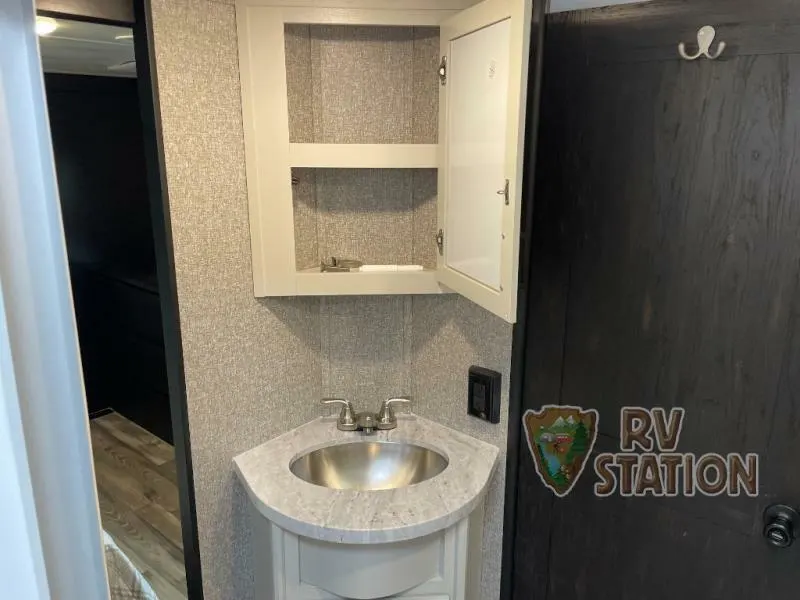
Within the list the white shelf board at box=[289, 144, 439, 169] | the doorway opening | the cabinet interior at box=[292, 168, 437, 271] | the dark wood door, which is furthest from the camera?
the doorway opening

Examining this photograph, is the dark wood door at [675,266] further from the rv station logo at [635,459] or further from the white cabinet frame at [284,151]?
the white cabinet frame at [284,151]

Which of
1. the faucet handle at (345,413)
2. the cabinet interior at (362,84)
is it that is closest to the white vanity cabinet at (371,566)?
the faucet handle at (345,413)

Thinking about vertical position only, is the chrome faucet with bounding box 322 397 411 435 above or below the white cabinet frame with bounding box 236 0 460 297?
below

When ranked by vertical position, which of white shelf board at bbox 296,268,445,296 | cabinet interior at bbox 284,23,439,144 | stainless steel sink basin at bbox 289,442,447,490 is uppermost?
cabinet interior at bbox 284,23,439,144

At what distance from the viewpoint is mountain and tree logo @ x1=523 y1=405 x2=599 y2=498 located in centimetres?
141

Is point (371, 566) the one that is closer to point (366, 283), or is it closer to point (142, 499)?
point (366, 283)

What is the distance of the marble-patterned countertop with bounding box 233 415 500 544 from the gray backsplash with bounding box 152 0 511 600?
0.06 meters

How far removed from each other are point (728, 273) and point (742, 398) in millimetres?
250

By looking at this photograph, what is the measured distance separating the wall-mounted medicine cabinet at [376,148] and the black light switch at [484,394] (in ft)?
0.80

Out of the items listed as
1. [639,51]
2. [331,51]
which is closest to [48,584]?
[639,51]

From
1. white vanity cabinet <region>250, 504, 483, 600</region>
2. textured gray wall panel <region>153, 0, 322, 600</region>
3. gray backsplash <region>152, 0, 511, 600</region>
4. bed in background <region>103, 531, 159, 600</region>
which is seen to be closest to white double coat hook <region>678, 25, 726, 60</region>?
gray backsplash <region>152, 0, 511, 600</region>

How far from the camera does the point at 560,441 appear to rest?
1.46m

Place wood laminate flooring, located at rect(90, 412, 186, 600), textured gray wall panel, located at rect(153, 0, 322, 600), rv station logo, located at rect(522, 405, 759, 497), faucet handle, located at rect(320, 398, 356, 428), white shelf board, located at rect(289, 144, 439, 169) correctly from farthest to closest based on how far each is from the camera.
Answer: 1. wood laminate flooring, located at rect(90, 412, 186, 600)
2. faucet handle, located at rect(320, 398, 356, 428)
3. white shelf board, located at rect(289, 144, 439, 169)
4. textured gray wall panel, located at rect(153, 0, 322, 600)
5. rv station logo, located at rect(522, 405, 759, 497)

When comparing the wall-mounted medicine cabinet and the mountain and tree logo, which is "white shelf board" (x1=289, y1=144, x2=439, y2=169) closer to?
the wall-mounted medicine cabinet
